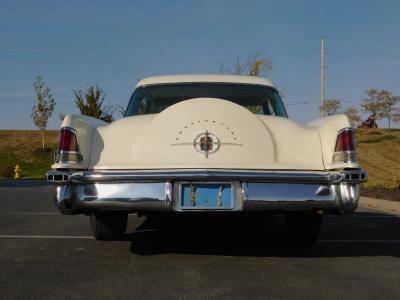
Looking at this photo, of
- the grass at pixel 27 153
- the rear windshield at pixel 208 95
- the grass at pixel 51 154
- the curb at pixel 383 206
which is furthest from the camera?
the grass at pixel 27 153

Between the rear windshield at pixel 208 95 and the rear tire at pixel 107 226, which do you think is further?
the rear windshield at pixel 208 95

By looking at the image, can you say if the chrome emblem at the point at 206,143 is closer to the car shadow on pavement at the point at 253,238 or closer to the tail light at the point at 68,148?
the car shadow on pavement at the point at 253,238

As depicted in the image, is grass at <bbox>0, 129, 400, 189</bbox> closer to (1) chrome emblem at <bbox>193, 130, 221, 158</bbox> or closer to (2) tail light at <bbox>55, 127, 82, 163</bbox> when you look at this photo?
(1) chrome emblem at <bbox>193, 130, 221, 158</bbox>

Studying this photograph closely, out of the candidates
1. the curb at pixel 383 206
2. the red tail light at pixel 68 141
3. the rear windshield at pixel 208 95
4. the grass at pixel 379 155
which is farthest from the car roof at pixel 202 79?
the grass at pixel 379 155

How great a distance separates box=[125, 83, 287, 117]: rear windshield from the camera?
524 cm

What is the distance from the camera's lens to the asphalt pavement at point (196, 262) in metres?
3.30

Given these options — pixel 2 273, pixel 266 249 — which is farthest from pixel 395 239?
pixel 2 273

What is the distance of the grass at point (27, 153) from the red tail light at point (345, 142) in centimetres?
2308

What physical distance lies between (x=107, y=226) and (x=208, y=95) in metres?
1.71

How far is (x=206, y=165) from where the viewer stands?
3.77 m

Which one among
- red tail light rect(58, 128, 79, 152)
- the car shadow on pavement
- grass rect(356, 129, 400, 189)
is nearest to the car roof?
the car shadow on pavement

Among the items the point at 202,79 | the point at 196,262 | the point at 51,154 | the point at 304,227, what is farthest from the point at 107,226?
the point at 51,154

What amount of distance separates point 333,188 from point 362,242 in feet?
5.92

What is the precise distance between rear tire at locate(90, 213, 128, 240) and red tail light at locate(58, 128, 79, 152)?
1.09 metres
